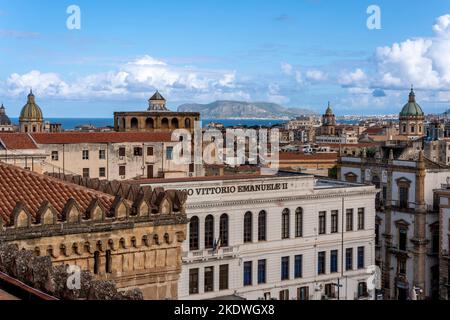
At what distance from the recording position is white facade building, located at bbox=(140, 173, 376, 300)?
132 feet

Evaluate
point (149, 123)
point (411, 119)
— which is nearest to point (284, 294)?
point (149, 123)

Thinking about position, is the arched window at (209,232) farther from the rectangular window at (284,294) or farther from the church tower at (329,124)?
the church tower at (329,124)

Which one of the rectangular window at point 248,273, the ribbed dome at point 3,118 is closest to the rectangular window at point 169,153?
the rectangular window at point 248,273

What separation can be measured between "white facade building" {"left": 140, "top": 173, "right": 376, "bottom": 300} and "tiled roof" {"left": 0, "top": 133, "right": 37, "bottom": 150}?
1579cm

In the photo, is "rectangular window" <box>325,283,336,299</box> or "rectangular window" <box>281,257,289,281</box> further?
"rectangular window" <box>325,283,336,299</box>

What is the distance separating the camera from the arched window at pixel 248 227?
4231 centimetres

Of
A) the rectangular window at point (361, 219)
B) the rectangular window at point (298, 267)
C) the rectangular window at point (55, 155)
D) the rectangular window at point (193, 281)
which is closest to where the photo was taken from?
the rectangular window at point (193, 281)

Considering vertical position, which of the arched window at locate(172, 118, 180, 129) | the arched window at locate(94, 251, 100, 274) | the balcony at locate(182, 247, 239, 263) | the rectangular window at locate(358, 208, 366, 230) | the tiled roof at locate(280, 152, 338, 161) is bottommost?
the balcony at locate(182, 247, 239, 263)

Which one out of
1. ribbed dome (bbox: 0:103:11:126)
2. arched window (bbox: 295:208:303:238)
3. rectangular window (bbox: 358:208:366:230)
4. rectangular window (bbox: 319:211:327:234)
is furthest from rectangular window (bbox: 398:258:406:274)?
ribbed dome (bbox: 0:103:11:126)

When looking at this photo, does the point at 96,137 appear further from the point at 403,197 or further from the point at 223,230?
the point at 403,197

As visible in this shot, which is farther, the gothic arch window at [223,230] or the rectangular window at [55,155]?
the rectangular window at [55,155]

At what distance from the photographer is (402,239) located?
5872 centimetres

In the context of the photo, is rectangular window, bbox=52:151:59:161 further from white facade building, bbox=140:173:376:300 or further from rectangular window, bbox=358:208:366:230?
rectangular window, bbox=358:208:366:230
